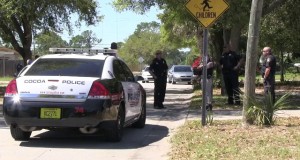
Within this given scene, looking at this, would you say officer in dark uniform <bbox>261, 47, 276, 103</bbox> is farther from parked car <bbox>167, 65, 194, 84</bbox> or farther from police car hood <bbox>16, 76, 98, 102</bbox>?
parked car <bbox>167, 65, 194, 84</bbox>

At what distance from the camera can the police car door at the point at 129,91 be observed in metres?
10.2

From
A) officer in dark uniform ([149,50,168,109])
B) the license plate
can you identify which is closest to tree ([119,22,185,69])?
officer in dark uniform ([149,50,168,109])

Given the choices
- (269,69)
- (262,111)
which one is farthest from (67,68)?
(269,69)

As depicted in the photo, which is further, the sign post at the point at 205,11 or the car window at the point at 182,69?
the car window at the point at 182,69

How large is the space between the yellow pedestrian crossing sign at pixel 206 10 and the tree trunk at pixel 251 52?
2.32 feet

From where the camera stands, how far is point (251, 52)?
10.5 metres

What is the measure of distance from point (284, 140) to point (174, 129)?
3.25 meters

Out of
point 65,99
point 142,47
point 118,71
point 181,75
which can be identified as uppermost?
point 142,47

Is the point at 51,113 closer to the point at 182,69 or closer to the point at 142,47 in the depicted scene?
the point at 182,69

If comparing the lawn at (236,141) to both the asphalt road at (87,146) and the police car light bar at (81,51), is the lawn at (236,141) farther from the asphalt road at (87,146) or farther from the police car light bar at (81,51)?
the police car light bar at (81,51)

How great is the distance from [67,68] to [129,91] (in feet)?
5.12

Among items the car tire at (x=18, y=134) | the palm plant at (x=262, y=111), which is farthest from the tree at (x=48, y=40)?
the palm plant at (x=262, y=111)

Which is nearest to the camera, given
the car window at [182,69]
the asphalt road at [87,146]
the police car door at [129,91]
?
the asphalt road at [87,146]

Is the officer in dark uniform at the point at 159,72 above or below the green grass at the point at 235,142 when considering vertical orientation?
above
